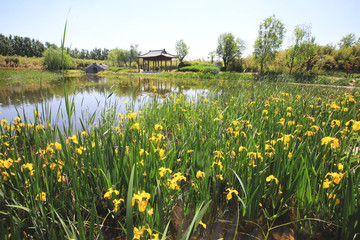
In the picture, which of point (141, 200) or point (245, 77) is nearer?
point (141, 200)

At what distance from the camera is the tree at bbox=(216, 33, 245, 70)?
39.7m

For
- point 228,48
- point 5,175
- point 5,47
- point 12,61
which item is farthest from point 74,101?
point 5,47

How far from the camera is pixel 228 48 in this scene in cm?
4012

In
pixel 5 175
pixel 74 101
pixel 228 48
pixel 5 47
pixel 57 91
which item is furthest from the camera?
pixel 5 47

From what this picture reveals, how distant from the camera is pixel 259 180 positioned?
1.59m

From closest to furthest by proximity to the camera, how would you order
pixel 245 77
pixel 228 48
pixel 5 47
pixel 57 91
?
pixel 57 91, pixel 245 77, pixel 228 48, pixel 5 47

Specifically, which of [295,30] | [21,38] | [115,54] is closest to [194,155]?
[295,30]

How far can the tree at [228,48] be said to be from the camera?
130ft

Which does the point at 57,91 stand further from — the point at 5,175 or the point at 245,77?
the point at 245,77

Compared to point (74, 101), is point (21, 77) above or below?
above

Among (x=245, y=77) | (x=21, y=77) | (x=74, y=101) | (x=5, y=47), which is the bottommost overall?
(x=74, y=101)

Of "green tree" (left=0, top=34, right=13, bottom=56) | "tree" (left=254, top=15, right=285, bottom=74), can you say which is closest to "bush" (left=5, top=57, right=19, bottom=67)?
"green tree" (left=0, top=34, right=13, bottom=56)

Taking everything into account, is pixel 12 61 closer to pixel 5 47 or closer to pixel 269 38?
pixel 5 47

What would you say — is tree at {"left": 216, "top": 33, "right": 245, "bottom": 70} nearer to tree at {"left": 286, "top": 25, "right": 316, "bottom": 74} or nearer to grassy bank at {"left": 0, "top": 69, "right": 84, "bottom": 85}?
tree at {"left": 286, "top": 25, "right": 316, "bottom": 74}
